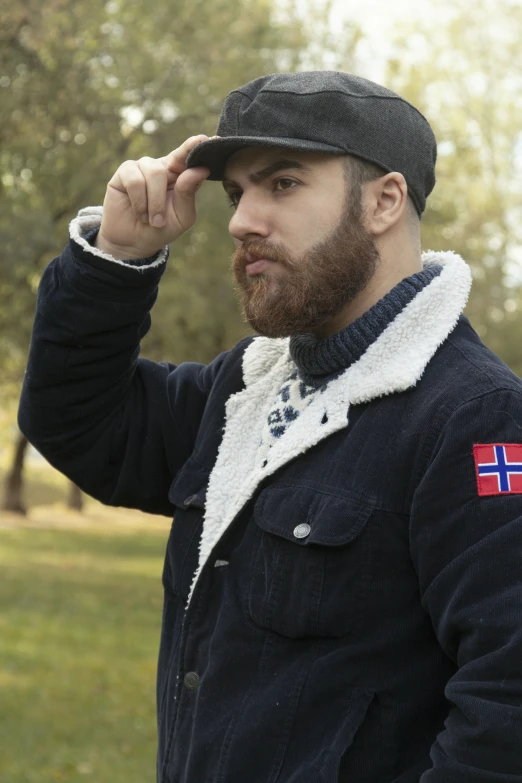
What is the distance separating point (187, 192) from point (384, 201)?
528mm

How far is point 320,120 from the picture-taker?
7.54 feet

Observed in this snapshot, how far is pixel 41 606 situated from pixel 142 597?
73.1 inches

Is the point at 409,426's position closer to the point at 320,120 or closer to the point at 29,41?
the point at 320,120

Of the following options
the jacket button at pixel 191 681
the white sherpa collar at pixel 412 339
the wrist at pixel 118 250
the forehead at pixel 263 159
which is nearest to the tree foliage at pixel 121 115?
the wrist at pixel 118 250

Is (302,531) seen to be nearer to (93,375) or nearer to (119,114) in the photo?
(93,375)

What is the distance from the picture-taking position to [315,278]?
2340 millimetres

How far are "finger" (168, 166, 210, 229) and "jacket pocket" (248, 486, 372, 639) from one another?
843mm

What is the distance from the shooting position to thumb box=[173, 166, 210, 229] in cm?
257

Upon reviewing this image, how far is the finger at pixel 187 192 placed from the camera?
101 inches

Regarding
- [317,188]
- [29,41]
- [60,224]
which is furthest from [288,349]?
[60,224]

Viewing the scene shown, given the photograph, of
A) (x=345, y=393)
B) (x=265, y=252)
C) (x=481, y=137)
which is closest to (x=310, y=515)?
(x=345, y=393)

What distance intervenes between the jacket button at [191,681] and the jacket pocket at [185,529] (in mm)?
194

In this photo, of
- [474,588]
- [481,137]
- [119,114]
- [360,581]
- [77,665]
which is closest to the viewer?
Result: [474,588]

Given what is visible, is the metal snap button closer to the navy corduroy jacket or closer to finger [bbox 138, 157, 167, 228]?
the navy corduroy jacket
